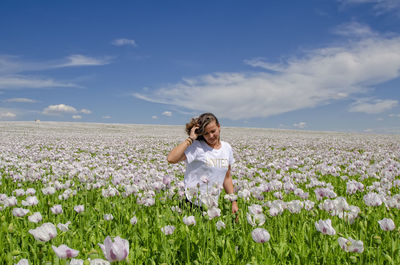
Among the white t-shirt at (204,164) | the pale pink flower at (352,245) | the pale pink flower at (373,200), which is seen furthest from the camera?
the white t-shirt at (204,164)

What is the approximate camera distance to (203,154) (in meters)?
4.70

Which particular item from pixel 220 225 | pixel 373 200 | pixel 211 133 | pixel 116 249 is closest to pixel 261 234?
pixel 220 225

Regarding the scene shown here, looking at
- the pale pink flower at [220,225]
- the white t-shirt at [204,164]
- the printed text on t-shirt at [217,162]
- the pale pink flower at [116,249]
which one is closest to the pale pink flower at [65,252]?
the pale pink flower at [116,249]

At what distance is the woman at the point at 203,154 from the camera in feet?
14.6

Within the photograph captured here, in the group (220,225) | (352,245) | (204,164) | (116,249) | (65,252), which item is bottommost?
(220,225)

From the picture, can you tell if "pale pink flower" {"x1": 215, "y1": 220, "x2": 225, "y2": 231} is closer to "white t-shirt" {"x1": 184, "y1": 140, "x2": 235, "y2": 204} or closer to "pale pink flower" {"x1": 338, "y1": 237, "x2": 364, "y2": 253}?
"pale pink flower" {"x1": 338, "y1": 237, "x2": 364, "y2": 253}

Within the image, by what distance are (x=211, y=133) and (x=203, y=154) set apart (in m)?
0.39

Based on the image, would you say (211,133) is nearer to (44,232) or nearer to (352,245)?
(352,245)

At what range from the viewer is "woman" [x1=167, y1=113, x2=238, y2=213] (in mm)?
4461

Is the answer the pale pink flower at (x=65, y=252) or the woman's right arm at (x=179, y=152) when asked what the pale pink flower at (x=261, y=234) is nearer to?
the pale pink flower at (x=65, y=252)

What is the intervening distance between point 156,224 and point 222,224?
0.94 m

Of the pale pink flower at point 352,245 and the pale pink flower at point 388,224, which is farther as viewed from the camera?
the pale pink flower at point 388,224

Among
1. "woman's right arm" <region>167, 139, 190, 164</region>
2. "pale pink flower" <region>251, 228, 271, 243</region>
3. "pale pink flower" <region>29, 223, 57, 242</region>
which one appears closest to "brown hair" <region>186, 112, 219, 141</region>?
"woman's right arm" <region>167, 139, 190, 164</region>

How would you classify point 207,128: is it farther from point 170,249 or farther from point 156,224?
point 170,249
